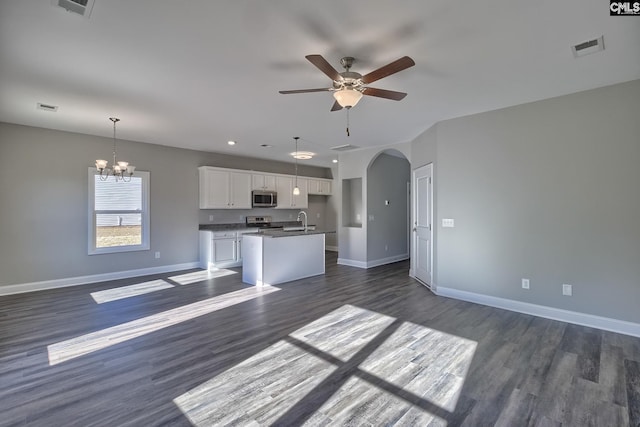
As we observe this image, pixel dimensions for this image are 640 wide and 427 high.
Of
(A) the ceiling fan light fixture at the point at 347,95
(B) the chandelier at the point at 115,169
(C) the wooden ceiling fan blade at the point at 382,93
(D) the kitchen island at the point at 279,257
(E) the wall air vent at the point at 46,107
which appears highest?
(E) the wall air vent at the point at 46,107

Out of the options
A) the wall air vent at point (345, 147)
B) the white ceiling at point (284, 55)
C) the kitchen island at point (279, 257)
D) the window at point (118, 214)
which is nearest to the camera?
the white ceiling at point (284, 55)

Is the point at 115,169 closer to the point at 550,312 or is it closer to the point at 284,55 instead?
the point at 284,55

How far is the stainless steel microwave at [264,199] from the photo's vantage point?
759cm

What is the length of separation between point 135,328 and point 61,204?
338 cm

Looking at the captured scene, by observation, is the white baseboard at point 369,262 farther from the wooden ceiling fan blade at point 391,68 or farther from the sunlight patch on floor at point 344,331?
the wooden ceiling fan blade at point 391,68

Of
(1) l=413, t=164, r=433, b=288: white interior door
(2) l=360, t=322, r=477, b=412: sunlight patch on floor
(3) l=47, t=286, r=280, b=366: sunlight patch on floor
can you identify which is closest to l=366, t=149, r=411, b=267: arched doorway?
(1) l=413, t=164, r=433, b=288: white interior door

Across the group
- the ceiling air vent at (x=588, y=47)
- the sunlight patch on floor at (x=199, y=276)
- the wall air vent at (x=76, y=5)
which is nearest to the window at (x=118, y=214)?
the sunlight patch on floor at (x=199, y=276)

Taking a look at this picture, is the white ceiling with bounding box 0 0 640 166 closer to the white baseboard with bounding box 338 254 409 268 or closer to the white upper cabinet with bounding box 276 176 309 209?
the white baseboard with bounding box 338 254 409 268

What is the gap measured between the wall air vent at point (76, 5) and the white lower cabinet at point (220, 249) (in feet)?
16.0

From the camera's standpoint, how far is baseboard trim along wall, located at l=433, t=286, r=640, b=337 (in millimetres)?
3318

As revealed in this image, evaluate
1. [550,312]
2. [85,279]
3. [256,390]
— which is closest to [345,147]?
[550,312]

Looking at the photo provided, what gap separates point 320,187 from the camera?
9359 mm

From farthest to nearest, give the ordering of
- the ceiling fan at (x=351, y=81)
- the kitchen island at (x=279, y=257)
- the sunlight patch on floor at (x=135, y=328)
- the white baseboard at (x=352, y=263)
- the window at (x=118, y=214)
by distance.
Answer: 1. the white baseboard at (x=352, y=263)
2. the window at (x=118, y=214)
3. the kitchen island at (x=279, y=257)
4. the sunlight patch on floor at (x=135, y=328)
5. the ceiling fan at (x=351, y=81)

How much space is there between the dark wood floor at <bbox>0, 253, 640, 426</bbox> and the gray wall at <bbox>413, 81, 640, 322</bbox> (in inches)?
18.6
